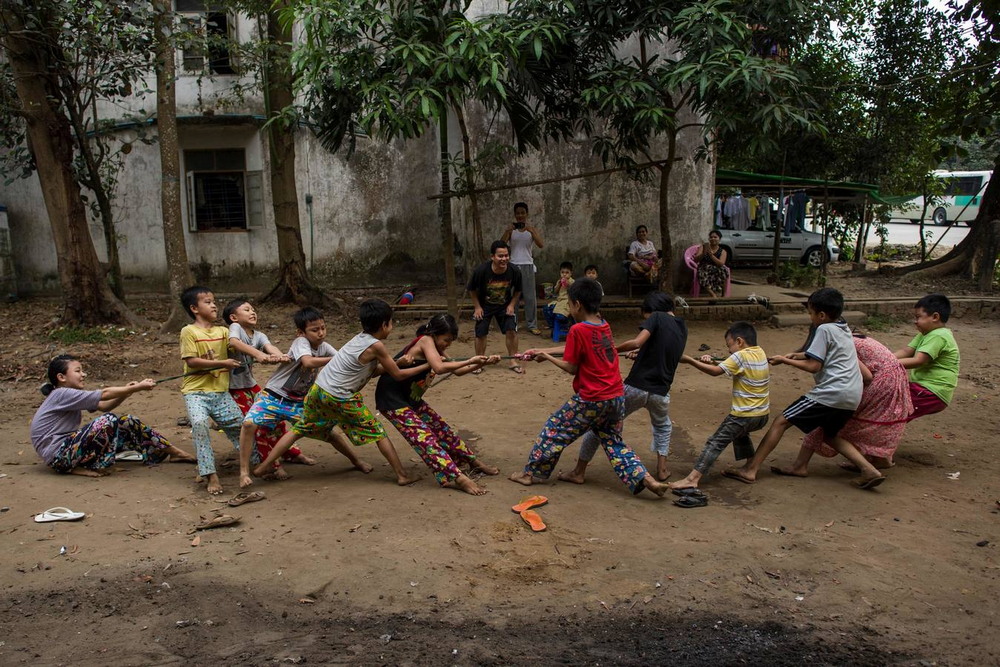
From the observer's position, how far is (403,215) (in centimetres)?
1407

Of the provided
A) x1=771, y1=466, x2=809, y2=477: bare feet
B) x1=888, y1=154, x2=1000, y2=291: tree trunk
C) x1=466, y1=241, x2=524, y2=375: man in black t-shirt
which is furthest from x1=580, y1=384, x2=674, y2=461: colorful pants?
x1=888, y1=154, x2=1000, y2=291: tree trunk

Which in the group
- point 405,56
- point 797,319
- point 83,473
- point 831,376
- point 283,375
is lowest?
point 83,473

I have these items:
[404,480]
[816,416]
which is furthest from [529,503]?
[816,416]

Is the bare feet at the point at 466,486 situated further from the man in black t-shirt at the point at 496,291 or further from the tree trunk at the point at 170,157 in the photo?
the tree trunk at the point at 170,157

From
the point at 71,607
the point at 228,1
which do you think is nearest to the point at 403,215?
the point at 228,1

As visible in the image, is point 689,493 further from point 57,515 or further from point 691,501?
point 57,515

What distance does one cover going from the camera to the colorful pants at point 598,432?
5098 millimetres

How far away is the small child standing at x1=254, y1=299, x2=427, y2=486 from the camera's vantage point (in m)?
5.12

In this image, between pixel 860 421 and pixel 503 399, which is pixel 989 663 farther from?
pixel 503 399

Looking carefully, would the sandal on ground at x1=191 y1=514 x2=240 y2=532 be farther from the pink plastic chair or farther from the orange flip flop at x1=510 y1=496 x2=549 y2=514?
the pink plastic chair

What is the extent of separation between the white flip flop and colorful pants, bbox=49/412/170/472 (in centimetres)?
77

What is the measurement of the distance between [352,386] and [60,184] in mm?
7315

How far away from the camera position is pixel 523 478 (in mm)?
5465

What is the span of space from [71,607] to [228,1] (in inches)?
375
